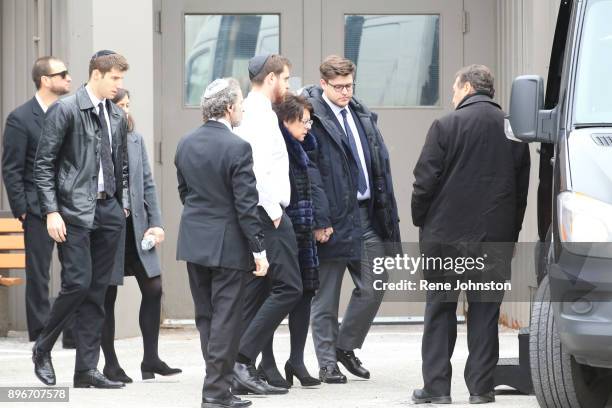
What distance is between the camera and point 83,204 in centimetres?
830

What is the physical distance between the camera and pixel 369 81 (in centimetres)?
1245

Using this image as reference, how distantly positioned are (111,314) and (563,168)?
3.63m

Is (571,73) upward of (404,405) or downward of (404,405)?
upward

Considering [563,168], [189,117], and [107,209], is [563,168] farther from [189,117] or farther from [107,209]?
[189,117]

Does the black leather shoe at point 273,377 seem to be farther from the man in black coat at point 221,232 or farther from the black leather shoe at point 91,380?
the man in black coat at point 221,232

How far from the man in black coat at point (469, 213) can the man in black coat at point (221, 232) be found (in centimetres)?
103

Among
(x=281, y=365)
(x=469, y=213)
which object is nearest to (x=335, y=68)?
(x=469, y=213)

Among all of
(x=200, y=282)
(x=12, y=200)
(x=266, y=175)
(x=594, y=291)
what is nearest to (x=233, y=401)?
(x=200, y=282)

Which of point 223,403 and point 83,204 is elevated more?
point 83,204

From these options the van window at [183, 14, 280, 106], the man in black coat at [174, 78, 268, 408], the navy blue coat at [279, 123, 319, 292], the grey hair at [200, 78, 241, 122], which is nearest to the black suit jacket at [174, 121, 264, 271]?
the man in black coat at [174, 78, 268, 408]

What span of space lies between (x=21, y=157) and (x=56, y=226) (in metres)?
2.09

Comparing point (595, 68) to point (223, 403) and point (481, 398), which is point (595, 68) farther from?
point (223, 403)

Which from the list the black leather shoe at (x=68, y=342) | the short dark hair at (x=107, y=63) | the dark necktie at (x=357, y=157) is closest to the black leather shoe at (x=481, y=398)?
the dark necktie at (x=357, y=157)

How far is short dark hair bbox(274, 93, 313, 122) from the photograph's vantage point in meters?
8.50
